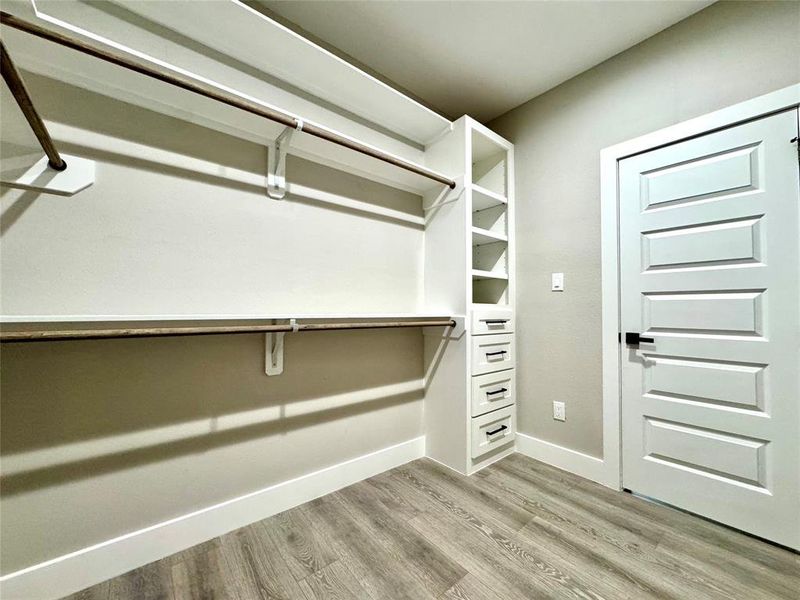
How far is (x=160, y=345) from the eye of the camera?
4.13ft

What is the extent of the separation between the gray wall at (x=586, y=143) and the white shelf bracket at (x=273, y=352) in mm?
1615

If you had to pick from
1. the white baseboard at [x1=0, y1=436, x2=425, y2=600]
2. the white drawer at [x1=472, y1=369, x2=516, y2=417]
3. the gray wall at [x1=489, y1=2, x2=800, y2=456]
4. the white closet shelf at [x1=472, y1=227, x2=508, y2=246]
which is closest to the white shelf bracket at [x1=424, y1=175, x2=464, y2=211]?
the white closet shelf at [x1=472, y1=227, x2=508, y2=246]

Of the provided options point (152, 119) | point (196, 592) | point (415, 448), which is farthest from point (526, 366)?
point (152, 119)

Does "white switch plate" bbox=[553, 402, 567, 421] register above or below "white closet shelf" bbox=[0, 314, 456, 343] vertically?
below

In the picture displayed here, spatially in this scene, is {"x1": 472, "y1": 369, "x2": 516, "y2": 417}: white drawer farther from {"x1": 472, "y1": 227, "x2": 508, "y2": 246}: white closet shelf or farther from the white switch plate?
{"x1": 472, "y1": 227, "x2": 508, "y2": 246}: white closet shelf

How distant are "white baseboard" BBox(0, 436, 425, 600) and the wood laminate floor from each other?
0.13 ft

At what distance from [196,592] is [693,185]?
271 cm

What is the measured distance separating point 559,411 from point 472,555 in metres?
1.10

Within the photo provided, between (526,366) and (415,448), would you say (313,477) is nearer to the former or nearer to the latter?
(415,448)

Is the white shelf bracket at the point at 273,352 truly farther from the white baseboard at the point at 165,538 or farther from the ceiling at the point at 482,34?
the ceiling at the point at 482,34

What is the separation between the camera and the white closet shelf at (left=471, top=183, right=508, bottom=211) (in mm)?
2032

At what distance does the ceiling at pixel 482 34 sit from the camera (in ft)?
5.06

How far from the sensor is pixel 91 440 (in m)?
1.13

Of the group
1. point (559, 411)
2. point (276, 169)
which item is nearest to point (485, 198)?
point (276, 169)
